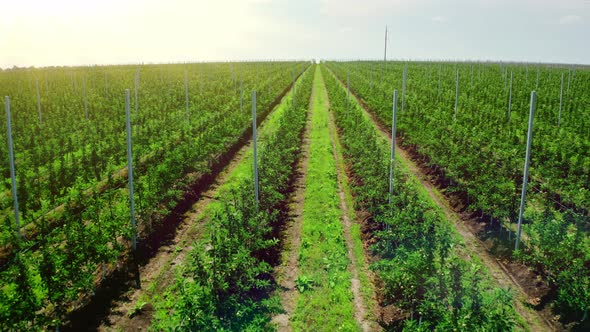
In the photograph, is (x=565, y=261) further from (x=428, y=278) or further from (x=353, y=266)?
(x=353, y=266)

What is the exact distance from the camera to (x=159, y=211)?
12320mm

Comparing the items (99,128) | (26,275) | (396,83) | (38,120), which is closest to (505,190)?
(26,275)

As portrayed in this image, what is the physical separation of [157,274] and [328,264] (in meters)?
4.01

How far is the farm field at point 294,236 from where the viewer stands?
7727 millimetres

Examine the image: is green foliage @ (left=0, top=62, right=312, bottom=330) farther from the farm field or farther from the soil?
the soil

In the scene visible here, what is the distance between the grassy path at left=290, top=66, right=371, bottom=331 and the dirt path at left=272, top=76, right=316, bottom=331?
123mm

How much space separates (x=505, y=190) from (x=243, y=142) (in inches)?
582

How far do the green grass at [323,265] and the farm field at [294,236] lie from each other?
0.04 m

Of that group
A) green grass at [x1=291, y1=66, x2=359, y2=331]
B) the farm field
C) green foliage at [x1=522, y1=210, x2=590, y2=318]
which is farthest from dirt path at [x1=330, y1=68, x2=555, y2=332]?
green grass at [x1=291, y1=66, x2=359, y2=331]

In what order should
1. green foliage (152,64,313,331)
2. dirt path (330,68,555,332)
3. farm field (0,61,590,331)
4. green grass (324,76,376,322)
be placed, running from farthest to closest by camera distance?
green grass (324,76,376,322) → dirt path (330,68,555,332) → farm field (0,61,590,331) → green foliage (152,64,313,331)

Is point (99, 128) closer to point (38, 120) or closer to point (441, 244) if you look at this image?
point (38, 120)

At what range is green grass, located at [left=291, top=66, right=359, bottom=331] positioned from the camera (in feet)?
27.7

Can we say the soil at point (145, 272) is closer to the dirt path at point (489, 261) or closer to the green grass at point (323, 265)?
the green grass at point (323, 265)

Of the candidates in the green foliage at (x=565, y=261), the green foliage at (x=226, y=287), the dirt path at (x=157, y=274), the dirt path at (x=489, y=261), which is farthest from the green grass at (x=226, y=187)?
the green foliage at (x=565, y=261)
